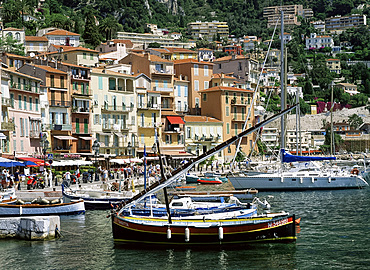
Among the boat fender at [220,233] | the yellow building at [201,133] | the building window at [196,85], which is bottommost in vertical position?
the boat fender at [220,233]

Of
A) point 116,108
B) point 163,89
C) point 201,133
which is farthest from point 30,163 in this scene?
point 201,133

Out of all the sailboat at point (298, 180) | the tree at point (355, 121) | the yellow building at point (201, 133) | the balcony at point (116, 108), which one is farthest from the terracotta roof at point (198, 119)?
the tree at point (355, 121)

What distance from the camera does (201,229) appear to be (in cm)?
2886

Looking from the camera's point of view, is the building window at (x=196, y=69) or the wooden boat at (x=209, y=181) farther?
the building window at (x=196, y=69)

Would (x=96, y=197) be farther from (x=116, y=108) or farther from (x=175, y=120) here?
(x=175, y=120)

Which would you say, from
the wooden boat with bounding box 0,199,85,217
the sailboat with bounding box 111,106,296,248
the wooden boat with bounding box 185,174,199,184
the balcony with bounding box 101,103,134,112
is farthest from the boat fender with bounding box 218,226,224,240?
the balcony with bounding box 101,103,134,112

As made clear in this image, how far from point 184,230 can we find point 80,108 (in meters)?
46.8

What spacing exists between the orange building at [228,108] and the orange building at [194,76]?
1297 millimetres

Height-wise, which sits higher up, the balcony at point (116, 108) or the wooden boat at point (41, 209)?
the balcony at point (116, 108)

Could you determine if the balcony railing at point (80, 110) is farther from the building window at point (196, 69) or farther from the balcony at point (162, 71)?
the building window at point (196, 69)

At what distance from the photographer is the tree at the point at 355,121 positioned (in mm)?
168375

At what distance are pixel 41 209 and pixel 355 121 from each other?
14363cm

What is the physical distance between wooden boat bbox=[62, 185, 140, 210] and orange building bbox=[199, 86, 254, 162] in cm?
4894

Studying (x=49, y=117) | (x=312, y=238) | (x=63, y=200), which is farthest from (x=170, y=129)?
(x=312, y=238)
